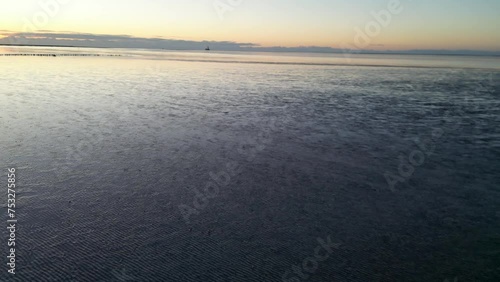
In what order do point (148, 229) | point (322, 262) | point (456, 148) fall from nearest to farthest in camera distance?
1. point (322, 262)
2. point (148, 229)
3. point (456, 148)

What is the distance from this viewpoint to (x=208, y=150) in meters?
13.6

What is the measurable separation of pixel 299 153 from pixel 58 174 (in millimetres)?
8171

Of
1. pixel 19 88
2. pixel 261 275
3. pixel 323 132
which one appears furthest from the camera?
pixel 19 88

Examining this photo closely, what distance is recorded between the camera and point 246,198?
9.41 metres

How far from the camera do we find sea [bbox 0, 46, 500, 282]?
6.48m

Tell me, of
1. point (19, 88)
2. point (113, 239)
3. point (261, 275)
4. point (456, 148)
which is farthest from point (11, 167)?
point (19, 88)

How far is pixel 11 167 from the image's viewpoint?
421 inches

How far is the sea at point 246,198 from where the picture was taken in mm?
6477

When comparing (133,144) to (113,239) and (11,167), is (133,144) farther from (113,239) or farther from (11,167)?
(113,239)

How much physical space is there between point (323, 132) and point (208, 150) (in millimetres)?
6092

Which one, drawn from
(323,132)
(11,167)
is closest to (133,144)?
(11,167)

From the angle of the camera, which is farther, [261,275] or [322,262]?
[322,262]

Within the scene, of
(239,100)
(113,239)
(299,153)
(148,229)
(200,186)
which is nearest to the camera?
(113,239)

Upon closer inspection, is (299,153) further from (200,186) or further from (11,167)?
(11,167)
